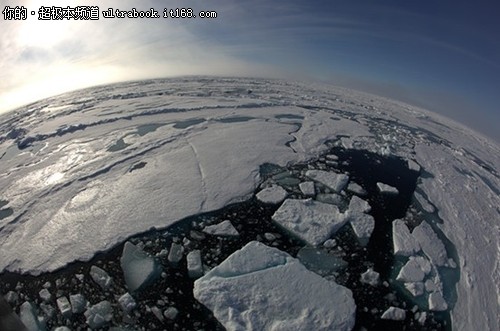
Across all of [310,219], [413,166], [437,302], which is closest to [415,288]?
[437,302]

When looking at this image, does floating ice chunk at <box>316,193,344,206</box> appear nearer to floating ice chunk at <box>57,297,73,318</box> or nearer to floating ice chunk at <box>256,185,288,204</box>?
floating ice chunk at <box>256,185,288,204</box>

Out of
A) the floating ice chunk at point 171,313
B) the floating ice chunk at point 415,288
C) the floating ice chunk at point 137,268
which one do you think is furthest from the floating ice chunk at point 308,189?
the floating ice chunk at point 171,313

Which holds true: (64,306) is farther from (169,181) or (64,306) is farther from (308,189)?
(308,189)

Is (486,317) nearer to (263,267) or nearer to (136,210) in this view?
(263,267)

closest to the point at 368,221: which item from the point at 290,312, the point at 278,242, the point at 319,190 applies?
the point at 319,190

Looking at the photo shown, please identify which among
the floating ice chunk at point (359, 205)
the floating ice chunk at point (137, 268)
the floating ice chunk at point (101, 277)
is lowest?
the floating ice chunk at point (101, 277)

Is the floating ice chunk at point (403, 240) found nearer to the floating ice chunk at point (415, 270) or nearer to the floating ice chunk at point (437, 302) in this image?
the floating ice chunk at point (415, 270)

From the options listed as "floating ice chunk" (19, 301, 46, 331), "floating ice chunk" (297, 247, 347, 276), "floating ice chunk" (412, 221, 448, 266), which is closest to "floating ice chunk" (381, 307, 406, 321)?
"floating ice chunk" (297, 247, 347, 276)
